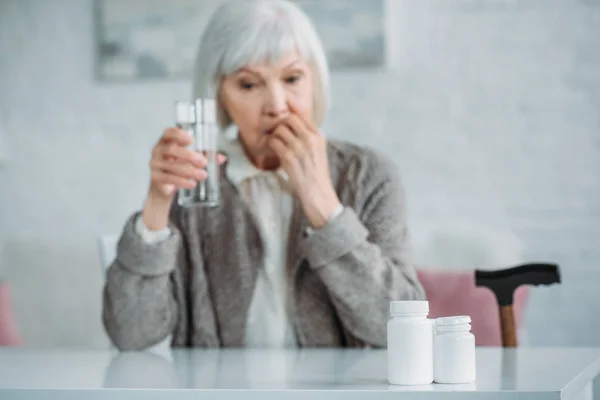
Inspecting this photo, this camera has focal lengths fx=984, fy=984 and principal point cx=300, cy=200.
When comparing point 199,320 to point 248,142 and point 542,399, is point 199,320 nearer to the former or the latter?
point 248,142

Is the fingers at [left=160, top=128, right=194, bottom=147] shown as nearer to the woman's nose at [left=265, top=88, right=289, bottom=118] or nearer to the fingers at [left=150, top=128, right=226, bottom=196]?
the fingers at [left=150, top=128, right=226, bottom=196]

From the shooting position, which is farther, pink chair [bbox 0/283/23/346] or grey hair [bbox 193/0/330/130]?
pink chair [bbox 0/283/23/346]

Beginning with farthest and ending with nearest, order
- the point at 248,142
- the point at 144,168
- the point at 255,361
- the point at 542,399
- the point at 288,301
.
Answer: the point at 144,168 < the point at 248,142 < the point at 288,301 < the point at 255,361 < the point at 542,399

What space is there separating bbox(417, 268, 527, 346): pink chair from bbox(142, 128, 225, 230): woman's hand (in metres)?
0.62

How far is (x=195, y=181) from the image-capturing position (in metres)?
1.52

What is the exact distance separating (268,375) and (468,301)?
0.90 m

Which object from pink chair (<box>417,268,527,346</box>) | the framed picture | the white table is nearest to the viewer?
the white table

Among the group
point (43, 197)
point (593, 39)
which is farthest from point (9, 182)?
point (593, 39)

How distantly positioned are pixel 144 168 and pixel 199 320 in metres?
1.29

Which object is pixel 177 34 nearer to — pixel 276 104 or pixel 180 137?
pixel 276 104

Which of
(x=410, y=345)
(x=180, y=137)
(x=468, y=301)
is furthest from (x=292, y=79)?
(x=410, y=345)

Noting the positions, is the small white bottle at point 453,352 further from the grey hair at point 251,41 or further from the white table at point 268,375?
the grey hair at point 251,41

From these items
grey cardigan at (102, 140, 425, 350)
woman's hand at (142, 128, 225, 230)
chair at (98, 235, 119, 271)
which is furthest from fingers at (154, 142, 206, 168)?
chair at (98, 235, 119, 271)

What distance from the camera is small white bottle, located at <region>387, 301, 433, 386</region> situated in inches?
37.8
